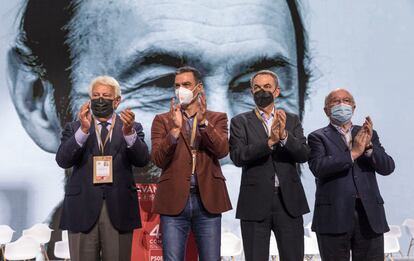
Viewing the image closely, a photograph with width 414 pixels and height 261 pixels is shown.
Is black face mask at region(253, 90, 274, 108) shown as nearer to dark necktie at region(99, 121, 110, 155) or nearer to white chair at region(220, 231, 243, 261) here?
dark necktie at region(99, 121, 110, 155)

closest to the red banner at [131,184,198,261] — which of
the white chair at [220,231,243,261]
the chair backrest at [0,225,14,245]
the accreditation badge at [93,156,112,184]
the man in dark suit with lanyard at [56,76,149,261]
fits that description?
the man in dark suit with lanyard at [56,76,149,261]

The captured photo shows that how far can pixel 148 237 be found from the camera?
3617 millimetres

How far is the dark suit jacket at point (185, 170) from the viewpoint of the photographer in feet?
9.95

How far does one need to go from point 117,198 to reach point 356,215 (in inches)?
60.7

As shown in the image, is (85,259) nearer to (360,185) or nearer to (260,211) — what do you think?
(260,211)

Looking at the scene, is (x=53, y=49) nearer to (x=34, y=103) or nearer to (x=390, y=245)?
(x=34, y=103)

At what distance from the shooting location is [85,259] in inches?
119

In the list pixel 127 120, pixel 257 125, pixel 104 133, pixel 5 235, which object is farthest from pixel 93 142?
pixel 5 235

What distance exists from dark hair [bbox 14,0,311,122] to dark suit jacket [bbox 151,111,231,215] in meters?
4.72

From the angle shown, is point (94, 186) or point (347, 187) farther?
point (347, 187)

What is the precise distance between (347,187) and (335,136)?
356mm

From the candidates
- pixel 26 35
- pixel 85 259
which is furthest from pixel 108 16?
pixel 85 259

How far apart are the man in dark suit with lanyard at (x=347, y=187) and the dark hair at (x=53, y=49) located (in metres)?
4.33

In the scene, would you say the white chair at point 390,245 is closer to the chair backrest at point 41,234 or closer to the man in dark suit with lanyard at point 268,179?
the man in dark suit with lanyard at point 268,179
